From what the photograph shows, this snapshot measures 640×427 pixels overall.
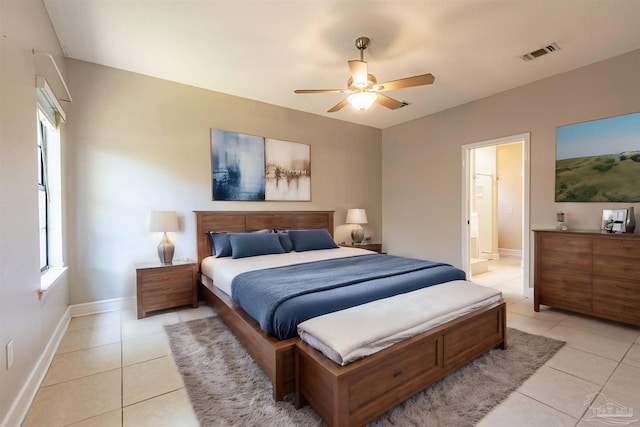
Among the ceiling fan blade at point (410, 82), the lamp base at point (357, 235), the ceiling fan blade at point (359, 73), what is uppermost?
the ceiling fan blade at point (359, 73)

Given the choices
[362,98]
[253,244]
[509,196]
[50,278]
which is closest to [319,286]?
[253,244]

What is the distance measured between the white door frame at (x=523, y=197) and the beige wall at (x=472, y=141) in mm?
60

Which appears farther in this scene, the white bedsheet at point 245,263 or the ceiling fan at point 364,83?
the white bedsheet at point 245,263

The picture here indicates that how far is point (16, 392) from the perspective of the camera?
162 cm

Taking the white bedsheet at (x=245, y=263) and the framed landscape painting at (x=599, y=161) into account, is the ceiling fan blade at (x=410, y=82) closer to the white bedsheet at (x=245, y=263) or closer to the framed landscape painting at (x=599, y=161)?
the white bedsheet at (x=245, y=263)

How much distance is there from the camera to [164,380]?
2.03 m

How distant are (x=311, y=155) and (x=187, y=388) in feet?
12.3

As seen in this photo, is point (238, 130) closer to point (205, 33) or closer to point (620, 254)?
point (205, 33)

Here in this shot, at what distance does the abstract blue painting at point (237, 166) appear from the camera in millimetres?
3992

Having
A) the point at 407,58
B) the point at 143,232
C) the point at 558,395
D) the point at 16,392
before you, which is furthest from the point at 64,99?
the point at 558,395

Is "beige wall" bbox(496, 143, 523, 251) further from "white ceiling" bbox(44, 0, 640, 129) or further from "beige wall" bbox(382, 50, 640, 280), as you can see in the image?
"white ceiling" bbox(44, 0, 640, 129)

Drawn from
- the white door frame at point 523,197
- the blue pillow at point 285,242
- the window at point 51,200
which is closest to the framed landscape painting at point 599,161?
the white door frame at point 523,197

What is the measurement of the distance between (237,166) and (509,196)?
21.6 ft

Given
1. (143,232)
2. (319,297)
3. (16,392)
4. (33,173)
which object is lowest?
Answer: (16,392)
